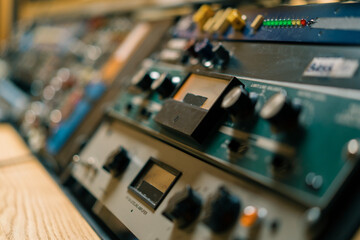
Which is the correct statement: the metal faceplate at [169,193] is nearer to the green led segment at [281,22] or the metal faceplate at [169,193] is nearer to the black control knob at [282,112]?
the black control knob at [282,112]

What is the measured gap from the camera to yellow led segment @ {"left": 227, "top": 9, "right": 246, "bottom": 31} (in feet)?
3.24

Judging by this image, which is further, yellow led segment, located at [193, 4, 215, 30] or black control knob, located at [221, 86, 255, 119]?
yellow led segment, located at [193, 4, 215, 30]

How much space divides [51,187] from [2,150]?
56cm

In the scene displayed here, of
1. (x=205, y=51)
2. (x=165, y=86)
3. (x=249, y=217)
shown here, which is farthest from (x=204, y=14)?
(x=249, y=217)

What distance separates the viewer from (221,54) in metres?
0.95

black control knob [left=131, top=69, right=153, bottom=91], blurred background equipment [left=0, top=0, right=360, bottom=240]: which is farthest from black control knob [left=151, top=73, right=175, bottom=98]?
black control knob [left=131, top=69, right=153, bottom=91]

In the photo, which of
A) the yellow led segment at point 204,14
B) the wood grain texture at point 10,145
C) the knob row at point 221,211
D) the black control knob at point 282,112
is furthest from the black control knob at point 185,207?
the wood grain texture at point 10,145

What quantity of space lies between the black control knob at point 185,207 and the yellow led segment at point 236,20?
1.74 feet

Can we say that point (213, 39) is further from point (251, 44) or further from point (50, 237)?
point (50, 237)

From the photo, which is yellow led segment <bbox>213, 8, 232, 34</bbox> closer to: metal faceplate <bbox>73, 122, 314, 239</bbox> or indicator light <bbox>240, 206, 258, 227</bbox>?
metal faceplate <bbox>73, 122, 314, 239</bbox>

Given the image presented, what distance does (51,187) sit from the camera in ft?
4.23

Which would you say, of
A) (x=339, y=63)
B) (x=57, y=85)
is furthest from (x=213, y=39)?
(x=57, y=85)

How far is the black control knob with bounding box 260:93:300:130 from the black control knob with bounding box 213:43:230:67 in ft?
1.07

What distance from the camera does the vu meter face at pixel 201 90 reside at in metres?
0.85
